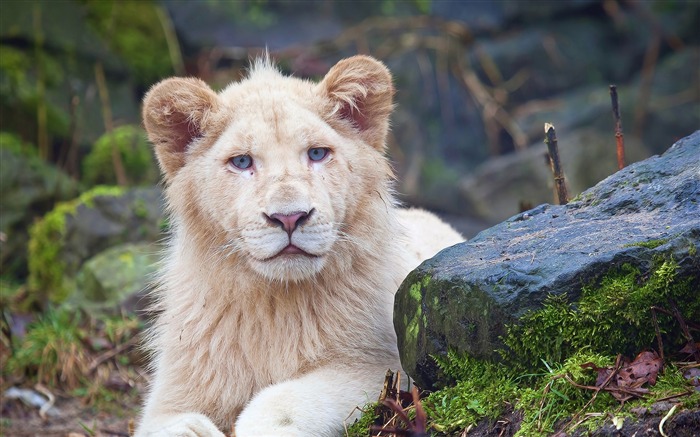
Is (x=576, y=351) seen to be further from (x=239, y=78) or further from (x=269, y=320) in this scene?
(x=239, y=78)

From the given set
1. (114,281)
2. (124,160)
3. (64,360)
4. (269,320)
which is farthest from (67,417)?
(124,160)

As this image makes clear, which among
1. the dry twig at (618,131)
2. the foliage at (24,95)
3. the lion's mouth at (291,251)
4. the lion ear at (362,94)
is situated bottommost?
the lion's mouth at (291,251)

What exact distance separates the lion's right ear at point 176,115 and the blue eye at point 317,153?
1.88ft

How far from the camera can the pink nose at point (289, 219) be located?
152 inches

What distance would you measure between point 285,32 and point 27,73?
16.7ft

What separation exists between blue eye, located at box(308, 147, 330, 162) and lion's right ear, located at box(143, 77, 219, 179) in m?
0.57

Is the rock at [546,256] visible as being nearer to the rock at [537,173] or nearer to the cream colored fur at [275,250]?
the cream colored fur at [275,250]

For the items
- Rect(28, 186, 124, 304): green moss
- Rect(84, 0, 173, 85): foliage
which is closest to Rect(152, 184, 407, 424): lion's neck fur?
Rect(28, 186, 124, 304): green moss

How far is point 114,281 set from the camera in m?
7.99

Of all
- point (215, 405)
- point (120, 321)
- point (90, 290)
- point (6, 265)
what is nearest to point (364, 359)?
point (215, 405)

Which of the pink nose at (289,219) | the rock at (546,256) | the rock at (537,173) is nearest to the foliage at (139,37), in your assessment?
the rock at (537,173)

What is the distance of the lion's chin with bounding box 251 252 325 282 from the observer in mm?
4004

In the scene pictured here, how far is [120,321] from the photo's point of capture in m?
7.72

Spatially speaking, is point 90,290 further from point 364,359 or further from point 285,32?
point 285,32
